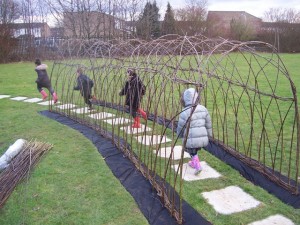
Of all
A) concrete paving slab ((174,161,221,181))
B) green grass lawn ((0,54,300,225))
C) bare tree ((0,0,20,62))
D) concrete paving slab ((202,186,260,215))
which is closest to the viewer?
green grass lawn ((0,54,300,225))

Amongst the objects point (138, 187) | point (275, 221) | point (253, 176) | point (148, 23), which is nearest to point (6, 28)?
point (148, 23)

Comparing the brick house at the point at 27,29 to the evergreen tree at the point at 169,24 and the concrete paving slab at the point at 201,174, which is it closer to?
the evergreen tree at the point at 169,24

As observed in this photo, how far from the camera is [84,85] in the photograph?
838 centimetres

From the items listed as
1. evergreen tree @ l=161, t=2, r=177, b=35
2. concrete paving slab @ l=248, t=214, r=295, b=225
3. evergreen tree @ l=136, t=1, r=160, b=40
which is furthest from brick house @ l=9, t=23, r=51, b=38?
concrete paving slab @ l=248, t=214, r=295, b=225

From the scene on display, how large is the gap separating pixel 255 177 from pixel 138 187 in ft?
5.66

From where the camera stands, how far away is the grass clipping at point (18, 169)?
4.13m

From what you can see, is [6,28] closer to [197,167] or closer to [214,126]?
[214,126]

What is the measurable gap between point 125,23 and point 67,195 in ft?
90.4

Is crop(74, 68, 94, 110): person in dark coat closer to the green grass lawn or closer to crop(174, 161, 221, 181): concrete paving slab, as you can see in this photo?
the green grass lawn

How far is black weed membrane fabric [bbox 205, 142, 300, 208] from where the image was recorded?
13.1 feet

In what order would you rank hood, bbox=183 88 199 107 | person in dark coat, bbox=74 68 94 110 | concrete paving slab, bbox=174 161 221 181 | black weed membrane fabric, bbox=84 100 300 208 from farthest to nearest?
person in dark coat, bbox=74 68 94 110
concrete paving slab, bbox=174 161 221 181
hood, bbox=183 88 199 107
black weed membrane fabric, bbox=84 100 300 208

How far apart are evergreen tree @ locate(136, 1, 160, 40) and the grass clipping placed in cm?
2280

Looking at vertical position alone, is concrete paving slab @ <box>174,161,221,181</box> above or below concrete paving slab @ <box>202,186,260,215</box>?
above

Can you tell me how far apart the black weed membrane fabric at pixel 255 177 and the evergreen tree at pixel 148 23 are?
22683 millimetres
